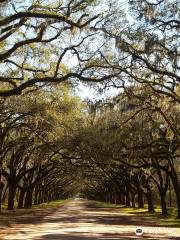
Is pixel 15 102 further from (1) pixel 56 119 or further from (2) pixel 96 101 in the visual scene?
(2) pixel 96 101

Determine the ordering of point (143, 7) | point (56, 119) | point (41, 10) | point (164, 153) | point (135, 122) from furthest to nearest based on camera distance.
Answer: point (164, 153) → point (135, 122) → point (56, 119) → point (143, 7) → point (41, 10)

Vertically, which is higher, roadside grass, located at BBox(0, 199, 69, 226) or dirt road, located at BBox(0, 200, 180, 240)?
roadside grass, located at BBox(0, 199, 69, 226)

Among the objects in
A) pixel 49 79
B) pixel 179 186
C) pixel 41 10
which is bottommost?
pixel 179 186

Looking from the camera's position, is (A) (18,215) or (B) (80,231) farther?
(A) (18,215)

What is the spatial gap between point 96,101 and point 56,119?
3.26 metres

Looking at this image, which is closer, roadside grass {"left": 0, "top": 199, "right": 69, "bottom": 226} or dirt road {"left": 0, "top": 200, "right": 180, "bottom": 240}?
dirt road {"left": 0, "top": 200, "right": 180, "bottom": 240}

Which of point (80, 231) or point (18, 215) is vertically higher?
point (18, 215)

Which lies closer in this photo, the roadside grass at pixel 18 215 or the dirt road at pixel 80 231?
the dirt road at pixel 80 231

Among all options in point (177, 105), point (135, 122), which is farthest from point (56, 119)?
point (177, 105)

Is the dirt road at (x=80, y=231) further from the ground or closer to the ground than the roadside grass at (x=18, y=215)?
closer to the ground

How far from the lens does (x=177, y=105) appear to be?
2570cm

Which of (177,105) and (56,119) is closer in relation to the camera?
(177,105)

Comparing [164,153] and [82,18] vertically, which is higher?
[82,18]

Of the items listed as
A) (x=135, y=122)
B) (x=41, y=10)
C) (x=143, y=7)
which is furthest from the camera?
(x=135, y=122)
